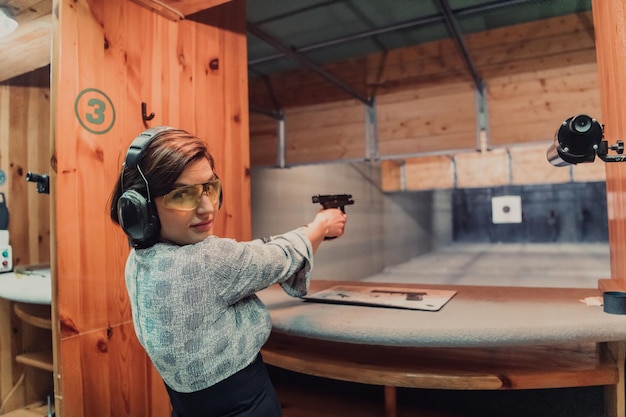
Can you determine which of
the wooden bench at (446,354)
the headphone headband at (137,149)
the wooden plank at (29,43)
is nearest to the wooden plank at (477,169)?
the wooden bench at (446,354)

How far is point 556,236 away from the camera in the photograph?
31.2 feet

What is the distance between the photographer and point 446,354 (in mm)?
1224

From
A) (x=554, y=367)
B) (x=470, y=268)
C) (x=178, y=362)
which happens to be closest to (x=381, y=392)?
(x=554, y=367)

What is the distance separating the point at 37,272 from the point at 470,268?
5.83 m

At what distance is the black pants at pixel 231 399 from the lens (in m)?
0.85

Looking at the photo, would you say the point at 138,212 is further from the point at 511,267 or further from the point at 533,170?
the point at 511,267

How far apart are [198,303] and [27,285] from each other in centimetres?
144

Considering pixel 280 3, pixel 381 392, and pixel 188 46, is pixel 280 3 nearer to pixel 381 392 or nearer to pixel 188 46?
pixel 188 46

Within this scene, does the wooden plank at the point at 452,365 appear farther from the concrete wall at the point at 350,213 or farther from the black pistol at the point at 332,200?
the concrete wall at the point at 350,213

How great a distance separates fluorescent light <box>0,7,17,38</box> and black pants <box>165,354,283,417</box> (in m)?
1.81

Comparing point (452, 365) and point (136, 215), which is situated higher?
point (136, 215)

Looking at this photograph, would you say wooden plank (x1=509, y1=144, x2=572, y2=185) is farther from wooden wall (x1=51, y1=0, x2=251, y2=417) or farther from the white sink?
the white sink

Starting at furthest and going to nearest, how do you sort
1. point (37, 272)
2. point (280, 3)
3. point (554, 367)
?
point (280, 3) → point (37, 272) → point (554, 367)

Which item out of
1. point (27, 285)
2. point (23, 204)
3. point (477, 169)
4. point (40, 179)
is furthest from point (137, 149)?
point (477, 169)
